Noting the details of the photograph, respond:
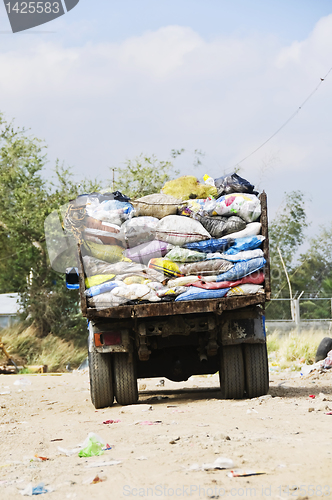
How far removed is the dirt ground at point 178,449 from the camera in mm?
3076

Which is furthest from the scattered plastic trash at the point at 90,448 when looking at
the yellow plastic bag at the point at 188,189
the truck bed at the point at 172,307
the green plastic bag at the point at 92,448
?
the yellow plastic bag at the point at 188,189

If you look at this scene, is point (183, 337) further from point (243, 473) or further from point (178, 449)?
point (243, 473)

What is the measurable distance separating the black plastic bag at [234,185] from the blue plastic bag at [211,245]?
0.82 meters

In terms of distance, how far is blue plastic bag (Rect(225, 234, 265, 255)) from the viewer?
6617 mm

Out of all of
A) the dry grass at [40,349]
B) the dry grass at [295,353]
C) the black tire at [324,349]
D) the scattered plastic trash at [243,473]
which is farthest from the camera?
the dry grass at [40,349]

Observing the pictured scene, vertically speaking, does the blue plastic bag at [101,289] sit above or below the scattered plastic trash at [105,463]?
above

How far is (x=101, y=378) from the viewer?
6.82 meters

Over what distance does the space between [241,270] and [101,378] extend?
2003 millimetres

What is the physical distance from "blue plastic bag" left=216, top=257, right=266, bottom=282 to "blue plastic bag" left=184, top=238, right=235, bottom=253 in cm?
31

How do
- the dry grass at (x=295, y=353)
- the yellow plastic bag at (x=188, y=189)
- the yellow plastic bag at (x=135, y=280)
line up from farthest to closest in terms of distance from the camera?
the dry grass at (x=295, y=353), the yellow plastic bag at (x=188, y=189), the yellow plastic bag at (x=135, y=280)

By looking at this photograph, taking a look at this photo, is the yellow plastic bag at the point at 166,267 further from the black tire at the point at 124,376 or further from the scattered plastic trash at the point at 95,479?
the scattered plastic trash at the point at 95,479

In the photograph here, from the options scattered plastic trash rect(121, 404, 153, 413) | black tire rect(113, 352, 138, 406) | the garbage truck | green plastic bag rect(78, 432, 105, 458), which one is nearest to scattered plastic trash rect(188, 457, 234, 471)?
green plastic bag rect(78, 432, 105, 458)

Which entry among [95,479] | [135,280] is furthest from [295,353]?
[95,479]

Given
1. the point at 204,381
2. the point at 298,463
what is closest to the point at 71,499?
the point at 298,463
